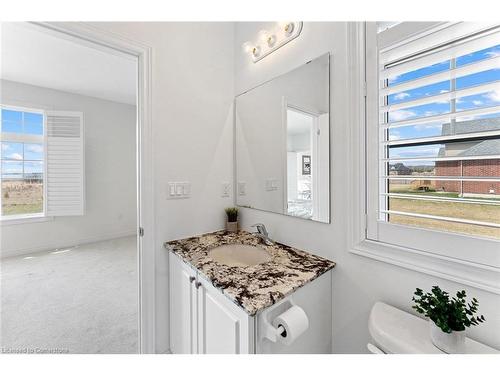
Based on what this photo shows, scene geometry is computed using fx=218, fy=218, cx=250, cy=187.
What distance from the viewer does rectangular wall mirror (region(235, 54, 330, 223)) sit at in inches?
49.4

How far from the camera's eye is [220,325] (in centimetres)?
98

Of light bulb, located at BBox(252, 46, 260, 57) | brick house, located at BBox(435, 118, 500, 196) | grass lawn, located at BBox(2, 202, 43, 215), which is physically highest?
light bulb, located at BBox(252, 46, 260, 57)

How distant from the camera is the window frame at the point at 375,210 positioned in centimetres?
86

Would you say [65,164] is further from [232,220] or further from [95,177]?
[232,220]

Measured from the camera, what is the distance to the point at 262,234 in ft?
5.09

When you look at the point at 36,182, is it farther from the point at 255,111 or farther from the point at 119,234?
the point at 255,111

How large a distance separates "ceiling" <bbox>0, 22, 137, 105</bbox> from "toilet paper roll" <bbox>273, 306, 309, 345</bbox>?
7.57 feet

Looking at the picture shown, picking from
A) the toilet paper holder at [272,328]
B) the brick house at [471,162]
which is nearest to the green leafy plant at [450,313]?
the brick house at [471,162]

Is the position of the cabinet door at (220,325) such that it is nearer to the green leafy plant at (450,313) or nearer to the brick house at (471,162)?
the green leafy plant at (450,313)

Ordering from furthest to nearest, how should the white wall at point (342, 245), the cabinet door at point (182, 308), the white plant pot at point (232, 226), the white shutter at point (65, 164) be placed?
the white shutter at point (65, 164) < the white plant pot at point (232, 226) < the cabinet door at point (182, 308) < the white wall at point (342, 245)

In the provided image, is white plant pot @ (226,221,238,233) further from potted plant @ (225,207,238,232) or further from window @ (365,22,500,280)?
window @ (365,22,500,280)

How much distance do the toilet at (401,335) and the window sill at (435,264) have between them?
198 millimetres

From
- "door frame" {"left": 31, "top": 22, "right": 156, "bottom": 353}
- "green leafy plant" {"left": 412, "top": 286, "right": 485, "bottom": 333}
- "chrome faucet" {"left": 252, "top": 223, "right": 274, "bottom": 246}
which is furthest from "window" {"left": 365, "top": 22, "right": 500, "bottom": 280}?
"door frame" {"left": 31, "top": 22, "right": 156, "bottom": 353}
